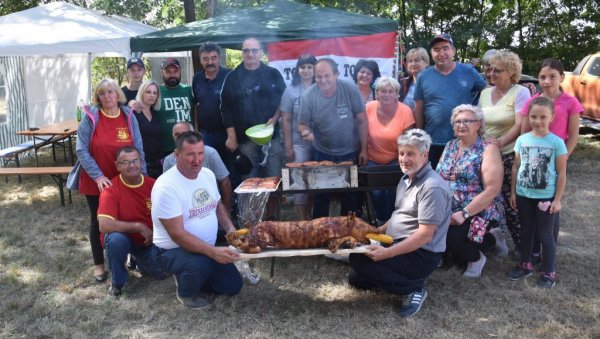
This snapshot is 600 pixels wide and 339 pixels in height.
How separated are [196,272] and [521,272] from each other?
2.48 m

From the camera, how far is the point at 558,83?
3.71 meters

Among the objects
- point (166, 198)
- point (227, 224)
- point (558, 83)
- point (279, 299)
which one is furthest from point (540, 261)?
point (166, 198)

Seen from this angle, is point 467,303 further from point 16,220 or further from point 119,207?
point 16,220

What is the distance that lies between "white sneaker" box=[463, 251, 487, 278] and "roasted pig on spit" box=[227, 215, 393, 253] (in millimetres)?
1059

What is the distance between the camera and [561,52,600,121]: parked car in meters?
9.31

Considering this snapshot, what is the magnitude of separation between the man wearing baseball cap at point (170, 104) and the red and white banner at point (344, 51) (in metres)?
1.83

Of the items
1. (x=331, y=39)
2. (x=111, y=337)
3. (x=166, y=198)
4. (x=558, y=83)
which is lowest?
(x=111, y=337)

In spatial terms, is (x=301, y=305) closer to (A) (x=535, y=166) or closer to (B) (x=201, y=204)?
(B) (x=201, y=204)

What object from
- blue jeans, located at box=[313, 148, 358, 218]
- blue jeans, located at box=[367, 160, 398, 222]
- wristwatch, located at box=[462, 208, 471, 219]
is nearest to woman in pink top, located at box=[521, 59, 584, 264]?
wristwatch, located at box=[462, 208, 471, 219]

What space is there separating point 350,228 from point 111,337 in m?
1.68

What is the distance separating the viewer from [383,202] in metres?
4.45

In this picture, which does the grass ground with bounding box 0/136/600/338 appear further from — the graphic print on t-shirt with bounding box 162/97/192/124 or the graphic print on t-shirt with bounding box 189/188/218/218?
the graphic print on t-shirt with bounding box 162/97/192/124

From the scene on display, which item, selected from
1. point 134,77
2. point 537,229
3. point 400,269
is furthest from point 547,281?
point 134,77

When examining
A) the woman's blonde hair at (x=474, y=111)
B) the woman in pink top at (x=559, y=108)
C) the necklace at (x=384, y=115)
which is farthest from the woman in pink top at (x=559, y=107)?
the necklace at (x=384, y=115)
